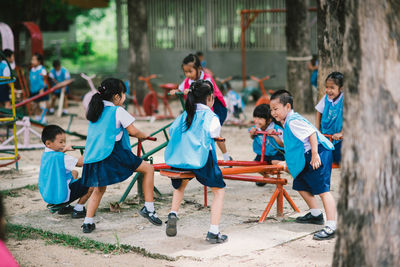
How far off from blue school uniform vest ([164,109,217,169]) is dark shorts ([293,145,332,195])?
79cm

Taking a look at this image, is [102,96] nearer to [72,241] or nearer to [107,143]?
[107,143]

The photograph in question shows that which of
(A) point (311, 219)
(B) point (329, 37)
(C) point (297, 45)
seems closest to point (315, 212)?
(A) point (311, 219)

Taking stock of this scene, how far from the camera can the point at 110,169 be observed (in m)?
5.15

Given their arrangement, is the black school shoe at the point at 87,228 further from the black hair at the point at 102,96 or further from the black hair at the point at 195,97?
the black hair at the point at 195,97

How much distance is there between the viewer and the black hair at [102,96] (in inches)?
201

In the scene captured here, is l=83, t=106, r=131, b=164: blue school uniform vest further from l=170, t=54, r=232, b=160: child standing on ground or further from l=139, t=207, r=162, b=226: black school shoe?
l=170, t=54, r=232, b=160: child standing on ground

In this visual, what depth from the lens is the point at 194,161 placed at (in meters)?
4.80

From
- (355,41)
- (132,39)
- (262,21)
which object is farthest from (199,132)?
(262,21)

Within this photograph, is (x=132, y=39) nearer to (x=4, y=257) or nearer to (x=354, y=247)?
(x=354, y=247)

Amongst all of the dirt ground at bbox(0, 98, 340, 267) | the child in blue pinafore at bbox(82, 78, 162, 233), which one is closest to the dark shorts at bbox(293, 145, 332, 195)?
the dirt ground at bbox(0, 98, 340, 267)

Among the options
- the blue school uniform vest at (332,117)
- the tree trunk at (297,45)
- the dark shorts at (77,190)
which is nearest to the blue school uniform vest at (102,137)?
the dark shorts at (77,190)

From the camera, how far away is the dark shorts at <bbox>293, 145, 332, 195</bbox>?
193 inches

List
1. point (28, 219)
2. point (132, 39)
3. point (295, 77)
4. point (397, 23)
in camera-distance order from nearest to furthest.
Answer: point (397, 23)
point (28, 219)
point (295, 77)
point (132, 39)

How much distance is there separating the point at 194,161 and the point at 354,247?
1.74 meters
